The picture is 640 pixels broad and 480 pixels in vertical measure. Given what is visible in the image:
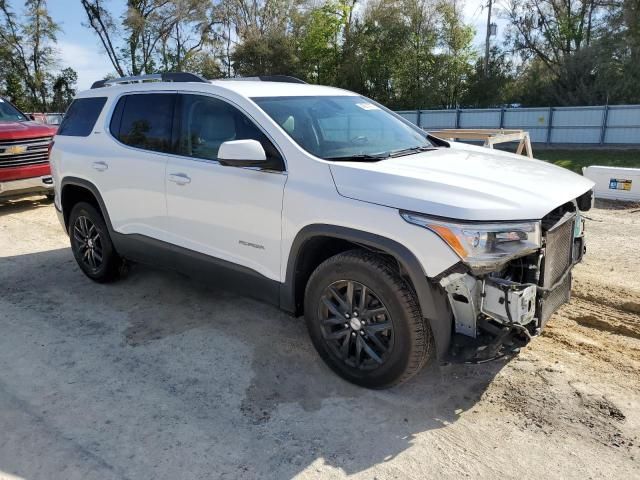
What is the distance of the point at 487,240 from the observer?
2.78m

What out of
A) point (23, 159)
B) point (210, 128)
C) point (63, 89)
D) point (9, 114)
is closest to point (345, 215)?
point (210, 128)

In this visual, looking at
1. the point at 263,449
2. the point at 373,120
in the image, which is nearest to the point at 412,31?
the point at 373,120

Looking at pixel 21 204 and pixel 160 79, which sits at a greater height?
pixel 160 79

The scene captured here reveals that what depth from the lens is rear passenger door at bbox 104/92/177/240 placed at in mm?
4349

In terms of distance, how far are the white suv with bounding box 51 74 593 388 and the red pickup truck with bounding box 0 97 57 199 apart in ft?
15.2

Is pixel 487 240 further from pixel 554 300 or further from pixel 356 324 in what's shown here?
pixel 356 324

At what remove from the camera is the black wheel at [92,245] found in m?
5.14

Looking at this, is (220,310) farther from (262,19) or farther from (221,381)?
(262,19)

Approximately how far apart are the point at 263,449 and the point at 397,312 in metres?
1.06

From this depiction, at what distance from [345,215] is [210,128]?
1.50 m

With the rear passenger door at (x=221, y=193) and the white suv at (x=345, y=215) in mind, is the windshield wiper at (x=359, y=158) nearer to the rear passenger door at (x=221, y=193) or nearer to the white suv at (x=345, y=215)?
the white suv at (x=345, y=215)

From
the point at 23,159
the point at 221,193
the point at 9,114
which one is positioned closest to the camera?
the point at 221,193

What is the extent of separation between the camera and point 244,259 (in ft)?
12.5

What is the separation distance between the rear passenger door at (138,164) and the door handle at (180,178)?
14cm
